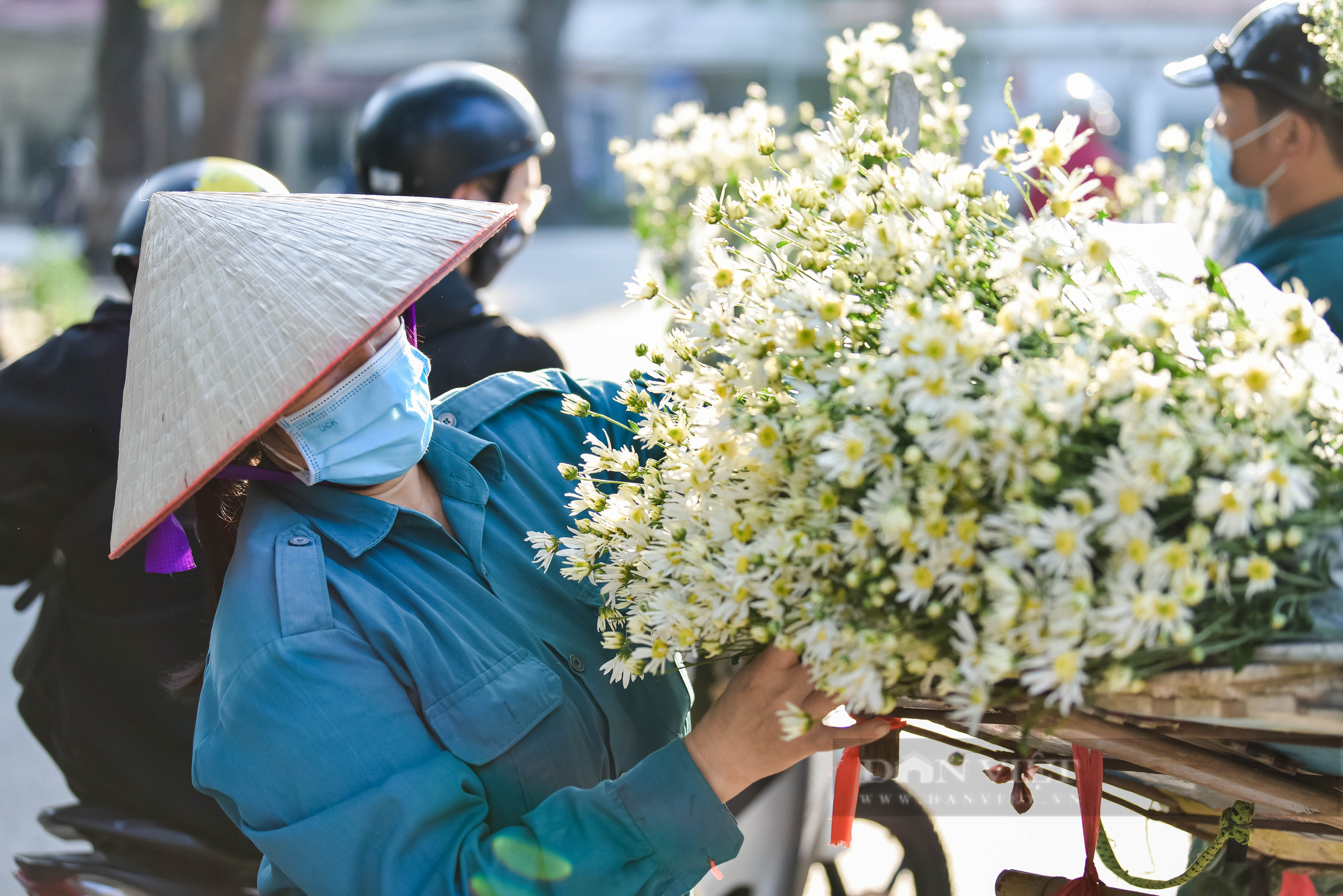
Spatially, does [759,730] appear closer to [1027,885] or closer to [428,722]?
[428,722]

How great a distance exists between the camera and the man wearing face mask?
2.52 m

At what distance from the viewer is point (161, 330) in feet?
4.84

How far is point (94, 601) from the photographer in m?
2.40

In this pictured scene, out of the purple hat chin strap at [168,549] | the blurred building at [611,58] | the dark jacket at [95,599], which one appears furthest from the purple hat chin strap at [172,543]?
the blurred building at [611,58]

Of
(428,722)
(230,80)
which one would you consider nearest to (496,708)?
(428,722)

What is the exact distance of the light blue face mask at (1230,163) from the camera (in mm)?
2693

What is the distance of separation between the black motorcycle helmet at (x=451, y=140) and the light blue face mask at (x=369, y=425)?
1585 mm

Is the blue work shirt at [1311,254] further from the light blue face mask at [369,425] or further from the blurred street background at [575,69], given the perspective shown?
the blurred street background at [575,69]

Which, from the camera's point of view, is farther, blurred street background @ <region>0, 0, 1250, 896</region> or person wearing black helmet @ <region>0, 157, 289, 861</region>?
blurred street background @ <region>0, 0, 1250, 896</region>

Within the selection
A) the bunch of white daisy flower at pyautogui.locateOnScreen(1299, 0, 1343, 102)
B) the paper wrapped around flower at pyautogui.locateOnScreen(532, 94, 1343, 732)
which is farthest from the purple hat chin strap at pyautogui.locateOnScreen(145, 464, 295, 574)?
the bunch of white daisy flower at pyautogui.locateOnScreen(1299, 0, 1343, 102)

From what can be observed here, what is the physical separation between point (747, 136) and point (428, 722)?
6.65ft

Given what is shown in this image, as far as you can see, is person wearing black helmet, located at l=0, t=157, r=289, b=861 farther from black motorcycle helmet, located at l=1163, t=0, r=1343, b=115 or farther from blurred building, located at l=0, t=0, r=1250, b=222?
blurred building, located at l=0, t=0, r=1250, b=222

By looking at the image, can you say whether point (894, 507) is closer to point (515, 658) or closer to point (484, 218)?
point (515, 658)

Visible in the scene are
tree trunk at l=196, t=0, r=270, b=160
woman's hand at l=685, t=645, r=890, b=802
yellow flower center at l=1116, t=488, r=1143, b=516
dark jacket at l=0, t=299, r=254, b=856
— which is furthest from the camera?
tree trunk at l=196, t=0, r=270, b=160
